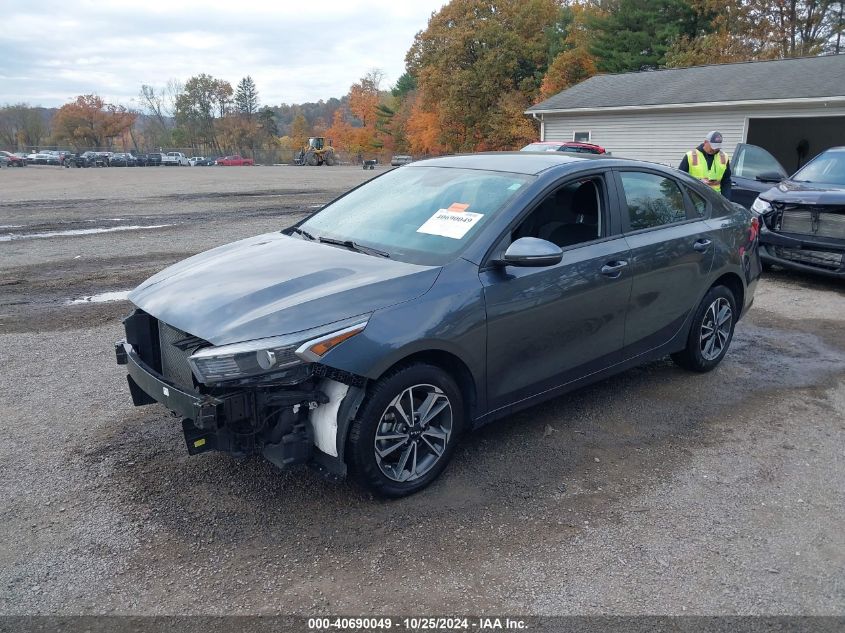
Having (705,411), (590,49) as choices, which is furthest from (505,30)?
(705,411)

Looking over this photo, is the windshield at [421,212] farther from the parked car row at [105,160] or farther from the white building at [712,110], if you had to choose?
the parked car row at [105,160]

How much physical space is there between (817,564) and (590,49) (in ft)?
Result: 136

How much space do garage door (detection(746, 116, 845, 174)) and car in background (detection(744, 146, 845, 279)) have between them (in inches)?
545

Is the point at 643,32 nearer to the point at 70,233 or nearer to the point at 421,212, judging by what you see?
the point at 70,233

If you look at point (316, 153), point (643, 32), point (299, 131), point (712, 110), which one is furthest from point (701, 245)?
point (299, 131)

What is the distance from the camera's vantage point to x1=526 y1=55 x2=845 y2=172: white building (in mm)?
19141

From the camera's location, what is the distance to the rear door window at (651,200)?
444 cm

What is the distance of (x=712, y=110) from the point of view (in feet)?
69.3

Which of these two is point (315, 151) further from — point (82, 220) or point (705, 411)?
point (705, 411)

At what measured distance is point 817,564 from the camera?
2.94 meters

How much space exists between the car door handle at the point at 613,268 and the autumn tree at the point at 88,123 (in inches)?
3822

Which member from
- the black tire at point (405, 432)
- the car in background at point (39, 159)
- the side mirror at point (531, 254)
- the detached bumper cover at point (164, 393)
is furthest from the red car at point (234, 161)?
the black tire at point (405, 432)

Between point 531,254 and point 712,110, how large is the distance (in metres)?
20.7

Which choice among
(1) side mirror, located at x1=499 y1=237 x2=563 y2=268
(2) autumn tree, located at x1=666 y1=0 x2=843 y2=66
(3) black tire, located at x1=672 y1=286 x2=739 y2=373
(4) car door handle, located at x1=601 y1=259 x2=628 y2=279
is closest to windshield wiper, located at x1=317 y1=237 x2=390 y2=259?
(1) side mirror, located at x1=499 y1=237 x2=563 y2=268
